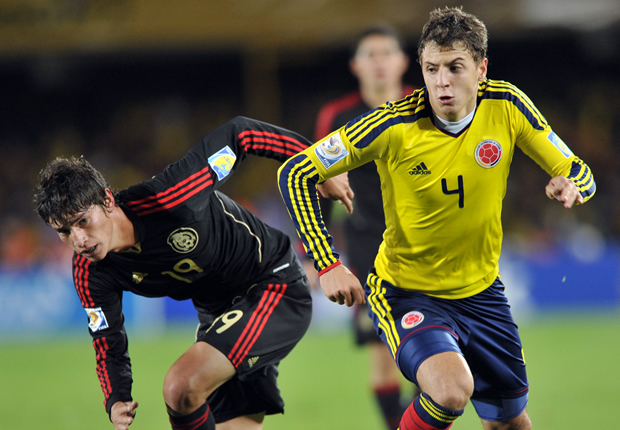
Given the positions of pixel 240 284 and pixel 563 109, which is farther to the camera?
pixel 563 109

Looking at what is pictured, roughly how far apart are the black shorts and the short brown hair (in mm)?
1550

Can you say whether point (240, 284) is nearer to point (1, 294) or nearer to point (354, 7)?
point (1, 294)

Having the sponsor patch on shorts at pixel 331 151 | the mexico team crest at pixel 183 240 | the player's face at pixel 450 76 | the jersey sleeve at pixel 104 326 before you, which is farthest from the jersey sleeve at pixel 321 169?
the jersey sleeve at pixel 104 326

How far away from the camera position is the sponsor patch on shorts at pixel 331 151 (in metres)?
3.38

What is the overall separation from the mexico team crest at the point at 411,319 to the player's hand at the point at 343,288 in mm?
278

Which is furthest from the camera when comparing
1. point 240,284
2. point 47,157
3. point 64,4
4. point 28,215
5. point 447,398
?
point 47,157

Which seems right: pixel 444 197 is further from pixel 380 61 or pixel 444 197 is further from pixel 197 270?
pixel 380 61

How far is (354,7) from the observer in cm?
1481

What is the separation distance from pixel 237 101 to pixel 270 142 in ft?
49.8

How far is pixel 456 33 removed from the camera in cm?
325

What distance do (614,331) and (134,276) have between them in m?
8.42

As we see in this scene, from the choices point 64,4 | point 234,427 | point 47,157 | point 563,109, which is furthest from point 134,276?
point 563,109

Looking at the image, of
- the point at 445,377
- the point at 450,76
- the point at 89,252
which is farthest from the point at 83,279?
the point at 450,76

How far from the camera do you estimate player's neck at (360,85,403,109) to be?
5.22 m
